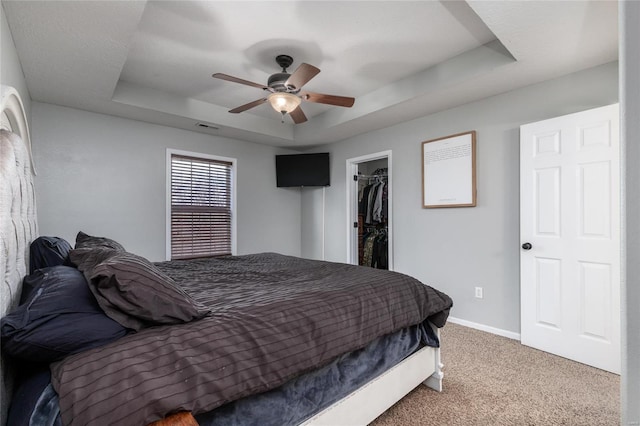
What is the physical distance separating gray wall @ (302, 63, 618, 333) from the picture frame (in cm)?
7

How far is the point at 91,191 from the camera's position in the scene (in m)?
3.33

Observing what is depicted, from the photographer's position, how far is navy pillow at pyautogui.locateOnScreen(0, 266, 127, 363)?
889 mm

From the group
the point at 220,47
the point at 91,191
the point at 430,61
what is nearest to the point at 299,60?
the point at 220,47

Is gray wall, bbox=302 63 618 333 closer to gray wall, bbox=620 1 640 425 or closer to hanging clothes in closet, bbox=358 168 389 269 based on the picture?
hanging clothes in closet, bbox=358 168 389 269

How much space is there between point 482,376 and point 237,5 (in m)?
3.09

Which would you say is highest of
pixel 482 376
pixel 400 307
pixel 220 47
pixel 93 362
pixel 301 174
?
pixel 220 47

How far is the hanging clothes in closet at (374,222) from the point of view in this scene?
4.77 m

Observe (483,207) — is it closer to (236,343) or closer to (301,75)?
(301,75)

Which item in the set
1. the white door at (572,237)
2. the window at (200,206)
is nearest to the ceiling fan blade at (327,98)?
the white door at (572,237)

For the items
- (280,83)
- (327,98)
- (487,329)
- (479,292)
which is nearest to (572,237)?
(479,292)

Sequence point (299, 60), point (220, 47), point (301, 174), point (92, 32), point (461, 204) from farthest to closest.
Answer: point (301, 174)
point (461, 204)
point (299, 60)
point (220, 47)
point (92, 32)

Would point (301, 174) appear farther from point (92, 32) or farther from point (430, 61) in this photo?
point (92, 32)

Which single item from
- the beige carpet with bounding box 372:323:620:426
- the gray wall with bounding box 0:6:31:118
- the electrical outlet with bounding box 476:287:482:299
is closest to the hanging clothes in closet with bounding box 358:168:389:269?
the electrical outlet with bounding box 476:287:482:299

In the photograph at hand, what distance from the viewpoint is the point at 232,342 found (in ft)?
3.64
